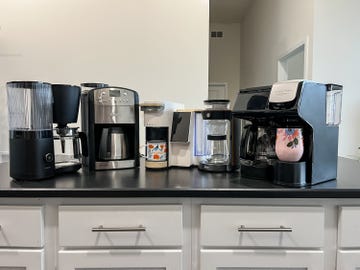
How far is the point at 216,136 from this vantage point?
127 centimetres

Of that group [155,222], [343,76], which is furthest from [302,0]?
[155,222]

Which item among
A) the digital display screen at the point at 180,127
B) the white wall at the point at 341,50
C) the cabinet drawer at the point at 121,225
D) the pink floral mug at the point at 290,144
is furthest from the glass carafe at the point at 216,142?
the white wall at the point at 341,50

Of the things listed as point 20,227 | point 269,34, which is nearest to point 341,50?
point 269,34

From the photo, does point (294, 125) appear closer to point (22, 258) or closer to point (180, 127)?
point (180, 127)

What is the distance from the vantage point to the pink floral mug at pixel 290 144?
98 cm

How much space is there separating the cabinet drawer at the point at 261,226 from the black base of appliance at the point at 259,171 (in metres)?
0.16

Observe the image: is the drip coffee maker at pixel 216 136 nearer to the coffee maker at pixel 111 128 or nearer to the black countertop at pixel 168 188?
the black countertop at pixel 168 188

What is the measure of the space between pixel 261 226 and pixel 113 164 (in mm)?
724

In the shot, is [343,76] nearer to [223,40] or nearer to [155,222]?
[155,222]

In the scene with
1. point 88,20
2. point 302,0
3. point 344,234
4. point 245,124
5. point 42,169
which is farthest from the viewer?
point 302,0

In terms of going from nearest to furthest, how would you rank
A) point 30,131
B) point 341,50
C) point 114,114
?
point 30,131 → point 114,114 → point 341,50

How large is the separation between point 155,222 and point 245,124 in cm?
62

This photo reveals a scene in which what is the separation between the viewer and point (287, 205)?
3.06 feet

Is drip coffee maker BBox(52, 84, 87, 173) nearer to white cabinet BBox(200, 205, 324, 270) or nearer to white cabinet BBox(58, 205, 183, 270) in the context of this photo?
white cabinet BBox(58, 205, 183, 270)
